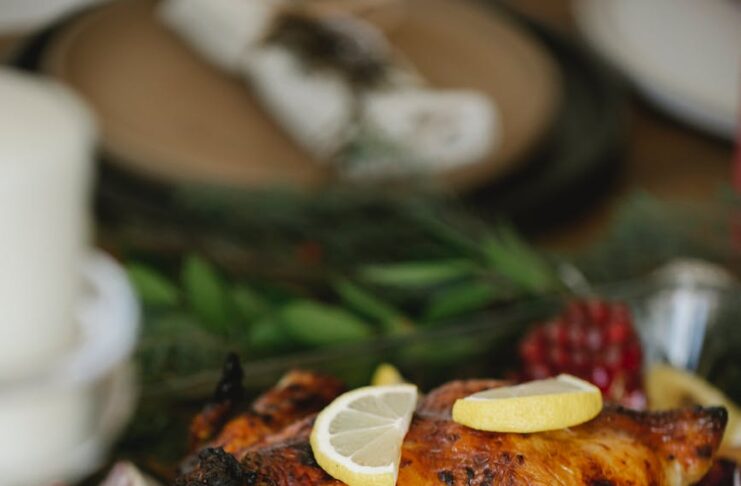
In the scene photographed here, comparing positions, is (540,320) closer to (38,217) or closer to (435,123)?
(38,217)

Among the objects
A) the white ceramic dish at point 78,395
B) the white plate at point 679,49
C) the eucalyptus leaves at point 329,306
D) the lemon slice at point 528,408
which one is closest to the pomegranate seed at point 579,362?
the eucalyptus leaves at point 329,306

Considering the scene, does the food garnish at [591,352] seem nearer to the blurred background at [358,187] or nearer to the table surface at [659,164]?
the blurred background at [358,187]

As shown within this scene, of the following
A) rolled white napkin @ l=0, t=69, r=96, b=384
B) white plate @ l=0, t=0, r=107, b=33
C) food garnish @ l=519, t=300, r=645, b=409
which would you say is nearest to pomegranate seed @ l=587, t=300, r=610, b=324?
food garnish @ l=519, t=300, r=645, b=409

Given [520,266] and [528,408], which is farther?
[520,266]

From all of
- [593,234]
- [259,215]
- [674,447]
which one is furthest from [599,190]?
[674,447]

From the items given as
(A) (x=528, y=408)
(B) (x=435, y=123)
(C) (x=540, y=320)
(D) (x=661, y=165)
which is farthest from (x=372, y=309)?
(D) (x=661, y=165)

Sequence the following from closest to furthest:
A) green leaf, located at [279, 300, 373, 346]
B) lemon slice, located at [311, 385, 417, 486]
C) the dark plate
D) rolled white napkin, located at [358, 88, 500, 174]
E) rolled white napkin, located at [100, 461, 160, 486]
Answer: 1. lemon slice, located at [311, 385, 417, 486]
2. rolled white napkin, located at [100, 461, 160, 486]
3. green leaf, located at [279, 300, 373, 346]
4. the dark plate
5. rolled white napkin, located at [358, 88, 500, 174]

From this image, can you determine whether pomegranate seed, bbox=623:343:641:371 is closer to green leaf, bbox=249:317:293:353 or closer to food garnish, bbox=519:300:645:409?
food garnish, bbox=519:300:645:409
